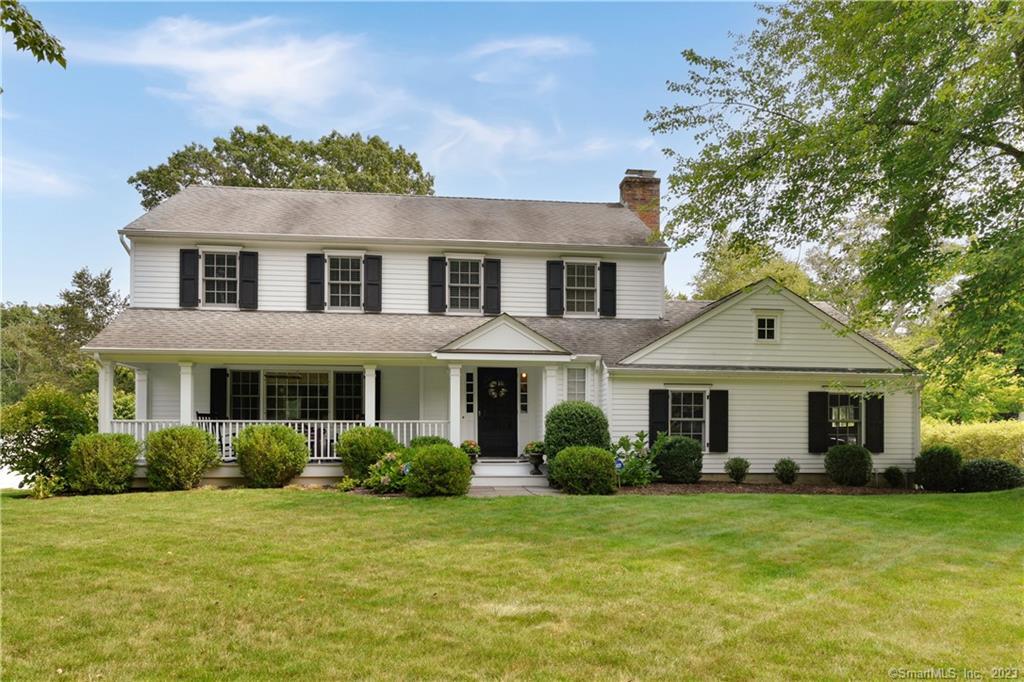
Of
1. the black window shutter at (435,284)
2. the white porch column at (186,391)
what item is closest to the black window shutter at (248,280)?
the white porch column at (186,391)

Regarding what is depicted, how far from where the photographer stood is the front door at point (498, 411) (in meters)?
16.0

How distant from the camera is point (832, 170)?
1420 cm

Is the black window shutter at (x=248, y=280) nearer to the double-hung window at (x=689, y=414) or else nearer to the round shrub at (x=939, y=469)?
the double-hung window at (x=689, y=414)

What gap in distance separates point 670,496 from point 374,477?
5.76 metres

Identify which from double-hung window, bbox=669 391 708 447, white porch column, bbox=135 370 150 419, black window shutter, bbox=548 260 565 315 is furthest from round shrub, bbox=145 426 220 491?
double-hung window, bbox=669 391 708 447

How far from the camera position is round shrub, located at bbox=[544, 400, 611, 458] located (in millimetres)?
13953

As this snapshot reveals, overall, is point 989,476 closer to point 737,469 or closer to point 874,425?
point 874,425

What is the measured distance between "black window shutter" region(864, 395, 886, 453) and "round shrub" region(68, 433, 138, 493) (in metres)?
16.7

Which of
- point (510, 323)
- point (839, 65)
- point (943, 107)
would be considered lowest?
point (510, 323)

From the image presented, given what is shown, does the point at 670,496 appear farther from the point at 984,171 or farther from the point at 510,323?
the point at 984,171

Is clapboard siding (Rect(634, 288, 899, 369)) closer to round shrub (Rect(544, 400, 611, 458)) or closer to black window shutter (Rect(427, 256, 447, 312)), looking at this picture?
round shrub (Rect(544, 400, 611, 458))

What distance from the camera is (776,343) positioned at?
1559cm

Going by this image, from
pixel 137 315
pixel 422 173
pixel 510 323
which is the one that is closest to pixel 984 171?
pixel 510 323

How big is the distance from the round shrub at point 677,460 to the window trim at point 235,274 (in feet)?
35.7
